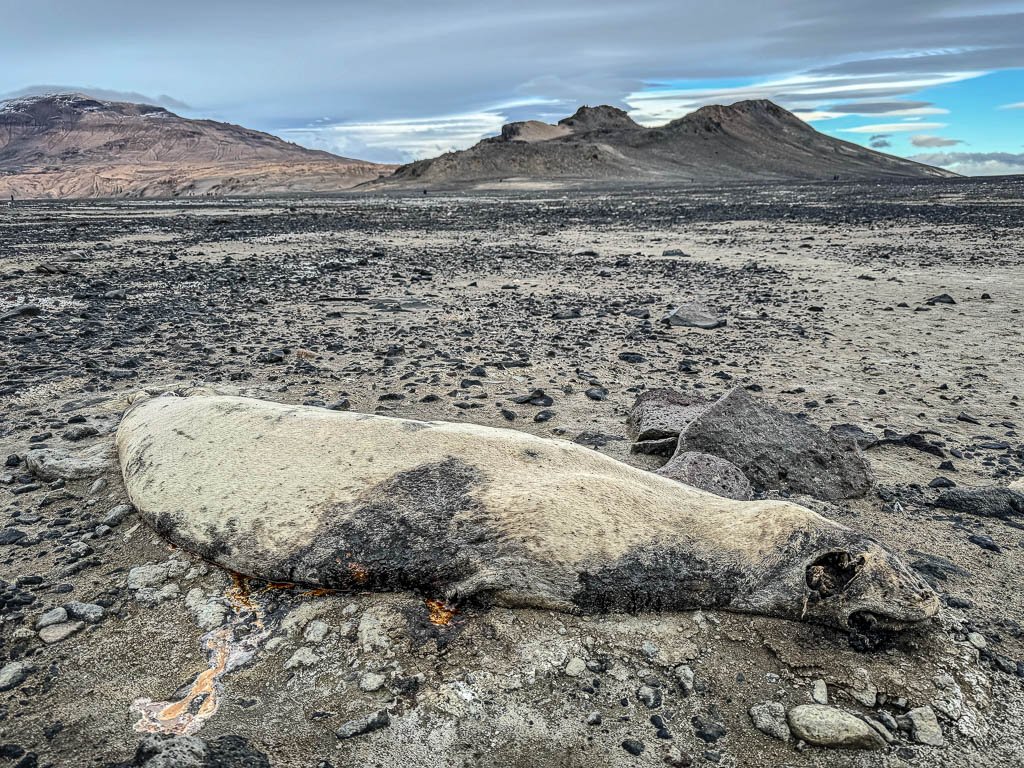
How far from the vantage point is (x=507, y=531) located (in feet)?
11.1

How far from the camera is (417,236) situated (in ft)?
73.6

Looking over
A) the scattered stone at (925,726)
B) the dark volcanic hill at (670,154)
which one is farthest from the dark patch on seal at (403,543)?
the dark volcanic hill at (670,154)

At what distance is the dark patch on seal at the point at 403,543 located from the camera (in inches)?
135

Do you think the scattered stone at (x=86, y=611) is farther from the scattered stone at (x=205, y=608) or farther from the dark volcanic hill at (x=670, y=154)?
the dark volcanic hill at (x=670, y=154)

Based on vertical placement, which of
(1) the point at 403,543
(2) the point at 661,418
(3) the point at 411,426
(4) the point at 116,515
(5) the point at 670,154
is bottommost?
(4) the point at 116,515

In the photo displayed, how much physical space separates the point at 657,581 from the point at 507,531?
0.72 m

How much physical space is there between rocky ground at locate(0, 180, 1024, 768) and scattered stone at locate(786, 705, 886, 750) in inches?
0.4

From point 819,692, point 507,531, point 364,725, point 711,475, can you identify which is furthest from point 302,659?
point 711,475

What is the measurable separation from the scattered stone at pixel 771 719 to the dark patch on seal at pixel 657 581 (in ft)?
1.59

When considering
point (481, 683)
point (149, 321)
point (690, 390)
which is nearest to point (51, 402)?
point (149, 321)

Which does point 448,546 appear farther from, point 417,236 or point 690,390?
point 417,236

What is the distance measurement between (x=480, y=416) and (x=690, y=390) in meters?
2.18

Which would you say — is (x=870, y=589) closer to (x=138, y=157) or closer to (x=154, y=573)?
(x=154, y=573)

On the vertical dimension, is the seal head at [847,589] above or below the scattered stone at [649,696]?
above
